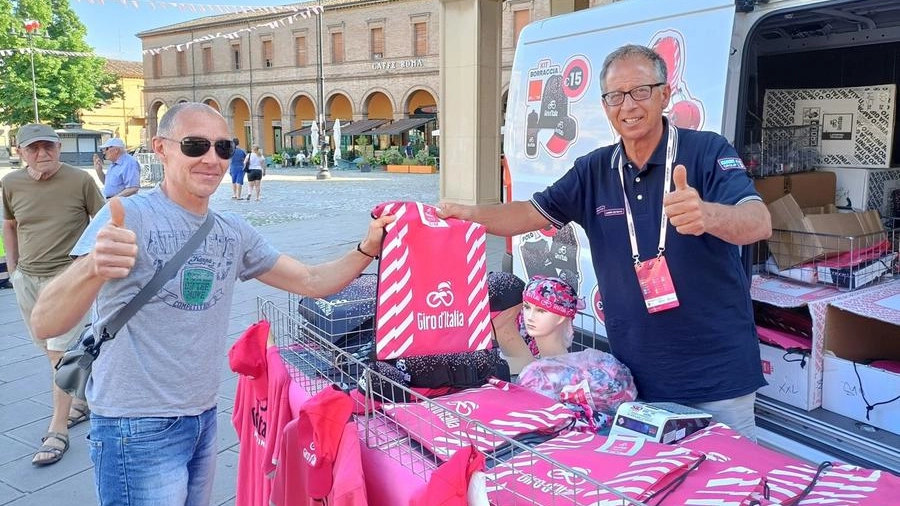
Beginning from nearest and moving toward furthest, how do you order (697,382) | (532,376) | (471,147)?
(697,382), (532,376), (471,147)

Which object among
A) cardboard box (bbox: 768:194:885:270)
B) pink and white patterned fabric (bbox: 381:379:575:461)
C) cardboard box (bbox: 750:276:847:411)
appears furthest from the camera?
cardboard box (bbox: 768:194:885:270)

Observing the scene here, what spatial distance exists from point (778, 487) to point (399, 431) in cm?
102

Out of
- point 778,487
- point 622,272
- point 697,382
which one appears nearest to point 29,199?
point 622,272

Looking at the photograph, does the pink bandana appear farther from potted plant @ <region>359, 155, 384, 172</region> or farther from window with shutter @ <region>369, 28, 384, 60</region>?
window with shutter @ <region>369, 28, 384, 60</region>

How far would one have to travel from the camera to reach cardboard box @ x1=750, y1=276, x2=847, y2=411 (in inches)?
146

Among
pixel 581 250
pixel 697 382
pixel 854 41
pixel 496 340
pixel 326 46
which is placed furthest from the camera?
pixel 326 46

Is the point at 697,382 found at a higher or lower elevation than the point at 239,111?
lower

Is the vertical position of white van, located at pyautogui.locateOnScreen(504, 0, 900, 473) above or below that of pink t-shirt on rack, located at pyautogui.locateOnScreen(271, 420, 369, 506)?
above

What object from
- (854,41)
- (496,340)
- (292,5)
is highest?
(292,5)

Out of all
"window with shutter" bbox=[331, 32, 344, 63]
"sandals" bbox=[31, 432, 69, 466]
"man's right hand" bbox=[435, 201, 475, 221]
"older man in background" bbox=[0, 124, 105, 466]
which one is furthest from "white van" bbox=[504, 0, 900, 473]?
"window with shutter" bbox=[331, 32, 344, 63]

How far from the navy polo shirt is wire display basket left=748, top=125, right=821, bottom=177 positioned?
103 inches

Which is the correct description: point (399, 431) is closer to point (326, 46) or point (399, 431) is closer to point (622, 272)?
point (622, 272)

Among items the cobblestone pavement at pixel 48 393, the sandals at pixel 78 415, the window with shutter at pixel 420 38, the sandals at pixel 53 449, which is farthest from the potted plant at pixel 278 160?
the sandals at pixel 53 449

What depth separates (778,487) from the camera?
1.66m
